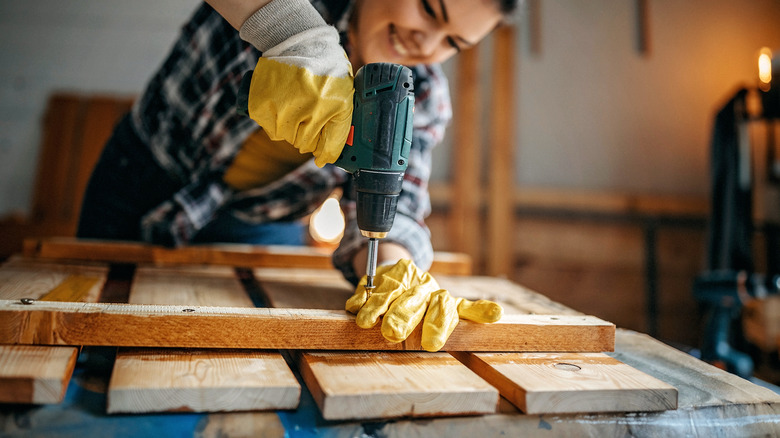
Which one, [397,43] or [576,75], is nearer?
[397,43]

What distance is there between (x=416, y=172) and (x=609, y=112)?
2390 millimetres

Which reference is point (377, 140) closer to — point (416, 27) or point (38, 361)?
point (416, 27)

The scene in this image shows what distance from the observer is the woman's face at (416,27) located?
130cm

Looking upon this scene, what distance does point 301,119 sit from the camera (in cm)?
98

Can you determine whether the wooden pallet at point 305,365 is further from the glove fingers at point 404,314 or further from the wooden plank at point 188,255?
the wooden plank at point 188,255

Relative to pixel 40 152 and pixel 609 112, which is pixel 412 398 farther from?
pixel 40 152

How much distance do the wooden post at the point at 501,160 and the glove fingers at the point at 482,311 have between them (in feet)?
7.60

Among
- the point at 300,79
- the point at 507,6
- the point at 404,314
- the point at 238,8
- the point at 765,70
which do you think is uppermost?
the point at 765,70

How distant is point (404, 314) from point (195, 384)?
352 millimetres

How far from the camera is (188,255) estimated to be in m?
1.72

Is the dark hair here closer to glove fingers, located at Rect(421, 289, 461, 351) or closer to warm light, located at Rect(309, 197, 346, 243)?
glove fingers, located at Rect(421, 289, 461, 351)

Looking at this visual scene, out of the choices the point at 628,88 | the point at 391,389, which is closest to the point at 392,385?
the point at 391,389

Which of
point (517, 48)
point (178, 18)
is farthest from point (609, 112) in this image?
point (178, 18)

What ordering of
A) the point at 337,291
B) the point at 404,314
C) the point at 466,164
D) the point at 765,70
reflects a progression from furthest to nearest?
the point at 466,164 < the point at 765,70 < the point at 337,291 < the point at 404,314
